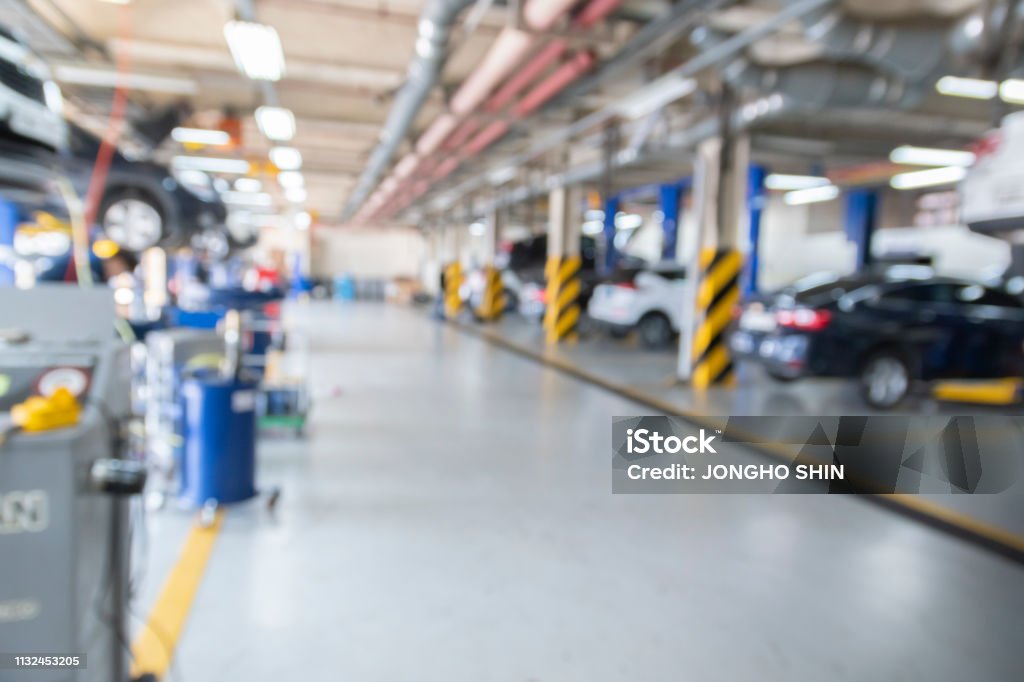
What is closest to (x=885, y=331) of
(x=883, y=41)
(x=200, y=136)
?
(x=883, y=41)

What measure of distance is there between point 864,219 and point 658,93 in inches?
335

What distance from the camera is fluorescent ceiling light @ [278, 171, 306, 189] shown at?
1598 cm

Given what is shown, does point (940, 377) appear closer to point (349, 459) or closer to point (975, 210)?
point (975, 210)

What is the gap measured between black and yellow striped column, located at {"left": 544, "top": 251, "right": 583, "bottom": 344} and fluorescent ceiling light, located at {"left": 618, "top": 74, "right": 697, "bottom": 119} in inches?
195

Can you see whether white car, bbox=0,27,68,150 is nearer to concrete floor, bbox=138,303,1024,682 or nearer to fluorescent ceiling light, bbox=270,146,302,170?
concrete floor, bbox=138,303,1024,682

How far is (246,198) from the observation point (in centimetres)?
2188

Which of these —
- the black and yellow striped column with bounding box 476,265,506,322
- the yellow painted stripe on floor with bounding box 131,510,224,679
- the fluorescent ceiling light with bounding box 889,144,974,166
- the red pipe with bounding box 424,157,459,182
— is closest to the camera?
the yellow painted stripe on floor with bounding box 131,510,224,679

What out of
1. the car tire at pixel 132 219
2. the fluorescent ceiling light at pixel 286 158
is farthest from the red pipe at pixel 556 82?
the fluorescent ceiling light at pixel 286 158

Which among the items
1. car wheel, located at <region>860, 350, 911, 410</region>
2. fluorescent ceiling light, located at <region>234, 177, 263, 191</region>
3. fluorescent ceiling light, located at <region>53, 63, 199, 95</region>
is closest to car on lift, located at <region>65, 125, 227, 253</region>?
fluorescent ceiling light, located at <region>53, 63, 199, 95</region>

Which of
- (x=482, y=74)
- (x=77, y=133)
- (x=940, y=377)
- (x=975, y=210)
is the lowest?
(x=940, y=377)

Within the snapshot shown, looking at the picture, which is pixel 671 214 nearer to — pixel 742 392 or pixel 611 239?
pixel 611 239

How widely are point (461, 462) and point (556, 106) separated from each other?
4.30 m

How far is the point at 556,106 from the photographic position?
23.4 feet

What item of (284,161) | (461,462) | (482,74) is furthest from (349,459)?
(284,161)
